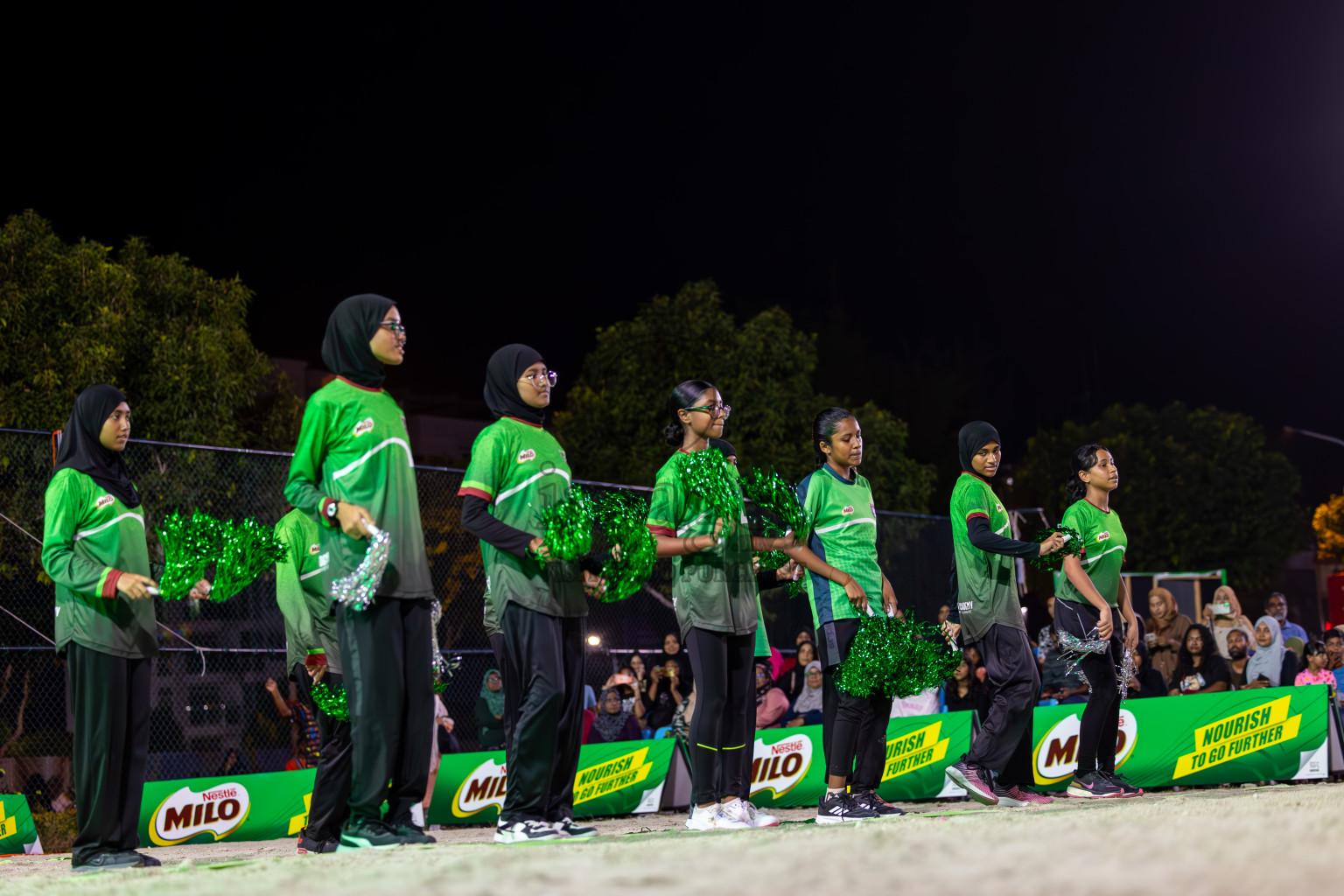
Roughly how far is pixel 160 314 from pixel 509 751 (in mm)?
12601

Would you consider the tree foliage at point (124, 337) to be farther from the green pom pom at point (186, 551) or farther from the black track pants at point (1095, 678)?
the black track pants at point (1095, 678)

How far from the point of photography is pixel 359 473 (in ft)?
15.4

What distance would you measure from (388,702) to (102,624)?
1825 millimetres

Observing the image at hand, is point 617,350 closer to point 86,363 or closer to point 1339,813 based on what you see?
point 86,363

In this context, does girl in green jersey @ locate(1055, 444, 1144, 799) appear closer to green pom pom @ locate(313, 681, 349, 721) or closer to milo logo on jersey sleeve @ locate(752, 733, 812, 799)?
milo logo on jersey sleeve @ locate(752, 733, 812, 799)

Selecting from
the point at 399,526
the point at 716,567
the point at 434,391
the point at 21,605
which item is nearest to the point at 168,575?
the point at 399,526

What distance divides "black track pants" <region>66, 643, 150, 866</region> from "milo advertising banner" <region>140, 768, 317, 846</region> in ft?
12.1

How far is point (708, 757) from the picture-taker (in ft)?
19.8

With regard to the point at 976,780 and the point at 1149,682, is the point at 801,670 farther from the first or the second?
the point at 976,780

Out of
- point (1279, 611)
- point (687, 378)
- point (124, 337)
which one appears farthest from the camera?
point (687, 378)

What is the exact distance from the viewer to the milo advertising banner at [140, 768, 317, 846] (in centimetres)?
914

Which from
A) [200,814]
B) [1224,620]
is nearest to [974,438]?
[200,814]

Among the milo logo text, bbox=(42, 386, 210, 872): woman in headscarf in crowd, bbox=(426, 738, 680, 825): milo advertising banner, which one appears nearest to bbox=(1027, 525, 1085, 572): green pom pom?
bbox=(426, 738, 680, 825): milo advertising banner

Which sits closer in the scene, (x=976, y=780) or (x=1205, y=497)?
(x=976, y=780)
